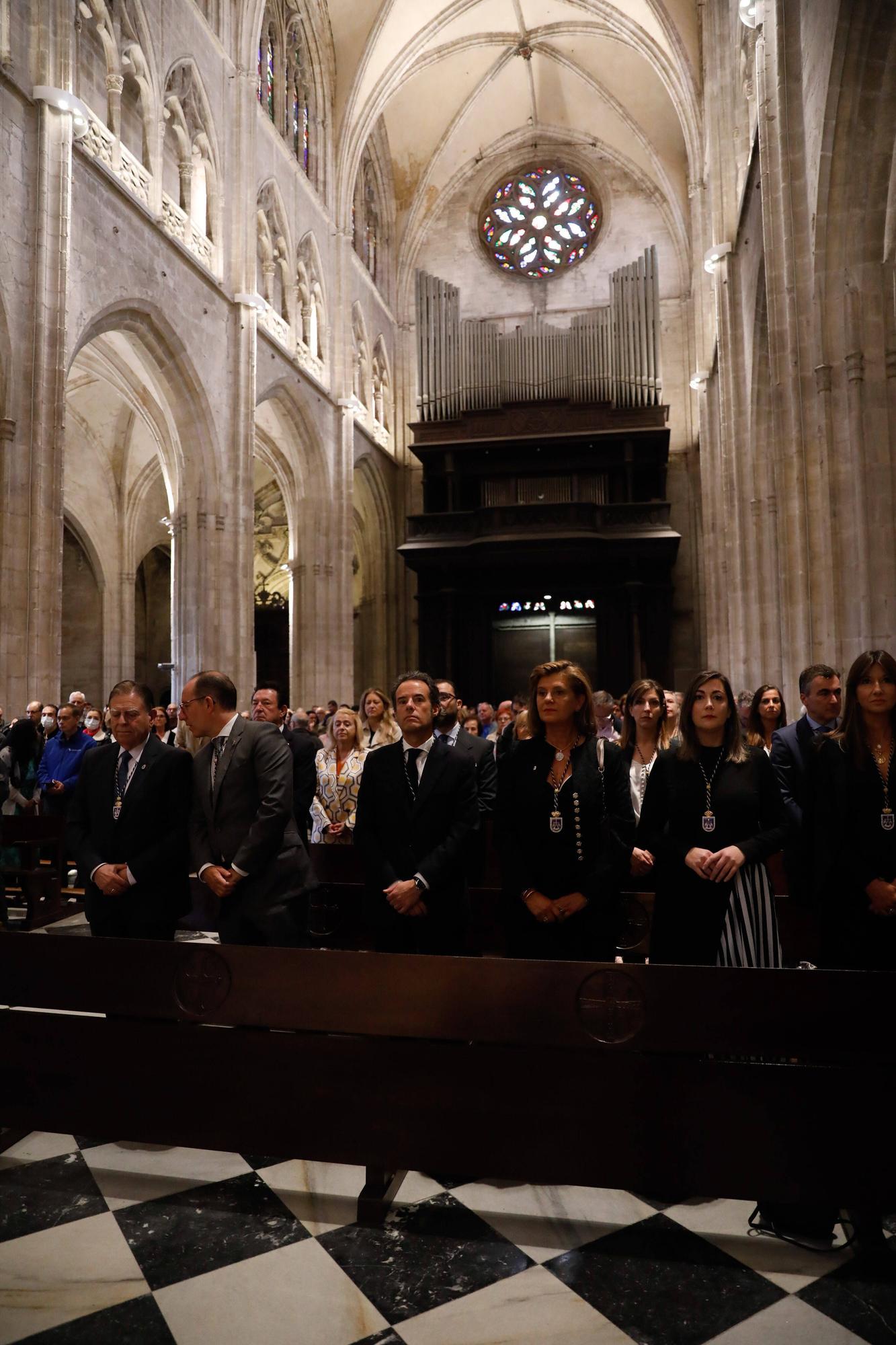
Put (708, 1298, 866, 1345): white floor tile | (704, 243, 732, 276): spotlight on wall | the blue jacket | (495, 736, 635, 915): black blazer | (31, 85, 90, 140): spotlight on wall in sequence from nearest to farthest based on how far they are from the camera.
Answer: (708, 1298, 866, 1345): white floor tile → (495, 736, 635, 915): black blazer → the blue jacket → (31, 85, 90, 140): spotlight on wall → (704, 243, 732, 276): spotlight on wall

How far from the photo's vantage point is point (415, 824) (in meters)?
3.46

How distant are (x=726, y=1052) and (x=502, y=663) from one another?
722 inches

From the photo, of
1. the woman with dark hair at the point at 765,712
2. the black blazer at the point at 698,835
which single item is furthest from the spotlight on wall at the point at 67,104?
the black blazer at the point at 698,835

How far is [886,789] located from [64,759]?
7062 mm

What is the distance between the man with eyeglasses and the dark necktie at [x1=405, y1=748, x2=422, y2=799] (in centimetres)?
518

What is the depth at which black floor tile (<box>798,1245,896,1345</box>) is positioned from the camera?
2215mm

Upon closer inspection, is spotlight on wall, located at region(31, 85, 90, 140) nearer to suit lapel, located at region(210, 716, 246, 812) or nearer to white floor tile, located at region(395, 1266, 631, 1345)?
suit lapel, located at region(210, 716, 246, 812)

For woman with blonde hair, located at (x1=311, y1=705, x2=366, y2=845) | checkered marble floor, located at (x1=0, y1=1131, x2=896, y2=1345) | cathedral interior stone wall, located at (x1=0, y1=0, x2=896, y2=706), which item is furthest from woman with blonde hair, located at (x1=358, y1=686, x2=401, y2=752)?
cathedral interior stone wall, located at (x1=0, y1=0, x2=896, y2=706)

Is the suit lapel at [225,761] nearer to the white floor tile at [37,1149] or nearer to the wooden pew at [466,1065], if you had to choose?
the wooden pew at [466,1065]

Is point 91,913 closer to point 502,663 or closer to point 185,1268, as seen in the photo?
point 185,1268

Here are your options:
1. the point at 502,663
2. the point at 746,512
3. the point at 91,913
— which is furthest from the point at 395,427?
the point at 91,913

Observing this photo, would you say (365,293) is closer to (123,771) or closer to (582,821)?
(123,771)

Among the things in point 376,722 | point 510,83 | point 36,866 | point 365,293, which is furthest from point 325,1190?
point 510,83

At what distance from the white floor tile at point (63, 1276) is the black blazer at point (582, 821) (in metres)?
1.56
